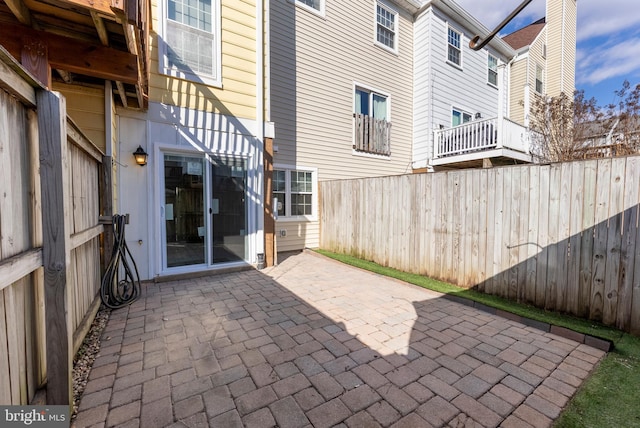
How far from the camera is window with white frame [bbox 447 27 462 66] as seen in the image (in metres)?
9.49

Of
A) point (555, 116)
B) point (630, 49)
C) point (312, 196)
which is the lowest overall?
point (312, 196)

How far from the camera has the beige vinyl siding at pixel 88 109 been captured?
3840 mm

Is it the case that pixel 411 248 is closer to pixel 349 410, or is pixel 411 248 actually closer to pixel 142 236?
pixel 349 410

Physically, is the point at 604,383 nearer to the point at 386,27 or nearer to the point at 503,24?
the point at 503,24

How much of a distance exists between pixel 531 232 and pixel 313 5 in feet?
24.5

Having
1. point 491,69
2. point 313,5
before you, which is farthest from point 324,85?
point 491,69

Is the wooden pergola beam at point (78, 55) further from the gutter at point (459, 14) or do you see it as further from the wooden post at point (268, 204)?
the gutter at point (459, 14)

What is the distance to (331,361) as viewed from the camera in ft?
7.80

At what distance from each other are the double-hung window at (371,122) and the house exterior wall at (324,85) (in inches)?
7.3

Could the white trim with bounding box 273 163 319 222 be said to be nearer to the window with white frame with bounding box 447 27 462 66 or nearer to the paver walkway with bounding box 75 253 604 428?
the paver walkway with bounding box 75 253 604 428

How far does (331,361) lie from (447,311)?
1.89m

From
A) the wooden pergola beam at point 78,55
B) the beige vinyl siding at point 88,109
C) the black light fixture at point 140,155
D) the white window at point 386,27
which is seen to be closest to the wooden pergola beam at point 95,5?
the wooden pergola beam at point 78,55

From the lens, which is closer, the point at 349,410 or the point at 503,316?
the point at 349,410

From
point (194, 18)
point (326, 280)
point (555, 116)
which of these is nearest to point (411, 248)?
point (326, 280)
